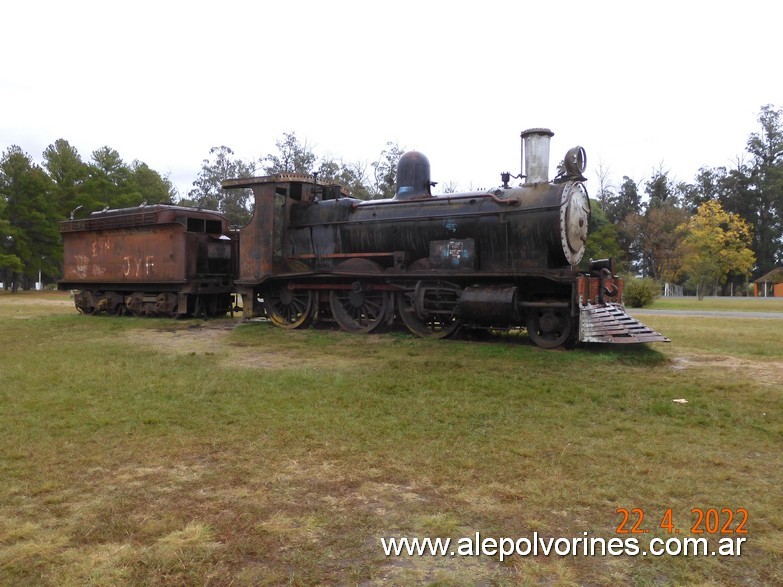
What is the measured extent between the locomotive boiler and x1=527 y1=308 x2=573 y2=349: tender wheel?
0.02 meters

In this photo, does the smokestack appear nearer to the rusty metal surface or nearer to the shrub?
the rusty metal surface

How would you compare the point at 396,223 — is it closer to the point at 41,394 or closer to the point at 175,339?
the point at 175,339

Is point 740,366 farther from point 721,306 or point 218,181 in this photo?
point 218,181

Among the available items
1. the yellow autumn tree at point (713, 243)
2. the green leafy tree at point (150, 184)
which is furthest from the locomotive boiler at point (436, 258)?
the green leafy tree at point (150, 184)

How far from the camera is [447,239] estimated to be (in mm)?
11141

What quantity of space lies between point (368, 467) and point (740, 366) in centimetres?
647

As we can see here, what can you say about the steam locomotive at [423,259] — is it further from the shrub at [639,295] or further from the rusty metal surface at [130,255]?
the shrub at [639,295]

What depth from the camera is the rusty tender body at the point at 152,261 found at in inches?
620

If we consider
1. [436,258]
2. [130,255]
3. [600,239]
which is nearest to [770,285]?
[600,239]

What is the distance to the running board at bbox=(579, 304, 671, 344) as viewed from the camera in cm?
908

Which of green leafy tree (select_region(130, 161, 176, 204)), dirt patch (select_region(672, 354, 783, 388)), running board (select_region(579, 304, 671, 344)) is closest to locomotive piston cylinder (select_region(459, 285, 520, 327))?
running board (select_region(579, 304, 671, 344))

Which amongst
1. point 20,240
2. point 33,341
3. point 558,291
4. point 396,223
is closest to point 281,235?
point 396,223

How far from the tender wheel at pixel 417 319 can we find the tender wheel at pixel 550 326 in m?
1.64

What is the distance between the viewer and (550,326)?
392 inches
